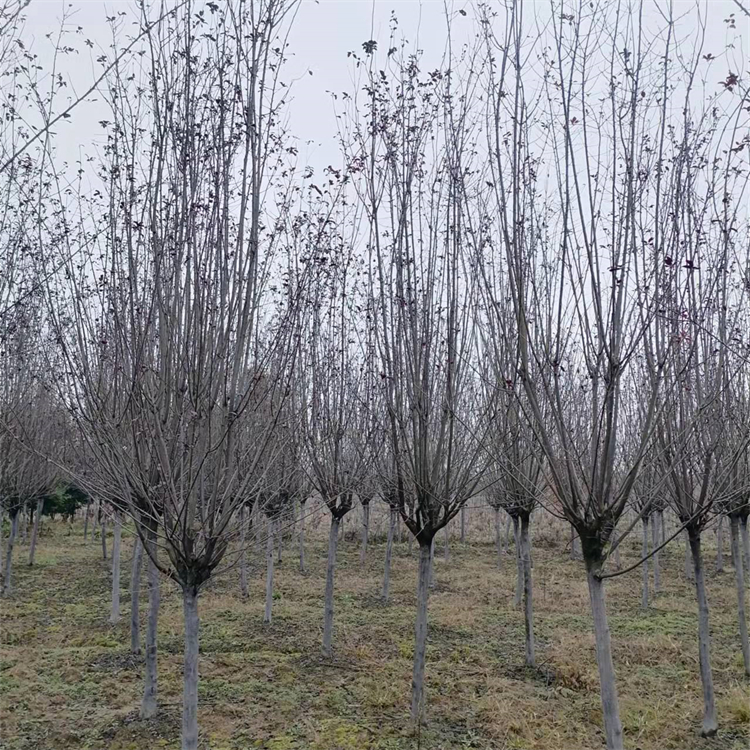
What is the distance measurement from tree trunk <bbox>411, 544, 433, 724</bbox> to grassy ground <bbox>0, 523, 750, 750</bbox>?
0.23m

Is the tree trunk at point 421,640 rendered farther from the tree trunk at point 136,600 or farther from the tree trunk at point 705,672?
the tree trunk at point 136,600

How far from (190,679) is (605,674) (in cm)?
249

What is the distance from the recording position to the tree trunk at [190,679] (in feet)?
12.5

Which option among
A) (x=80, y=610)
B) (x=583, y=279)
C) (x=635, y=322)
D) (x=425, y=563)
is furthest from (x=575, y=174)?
(x=80, y=610)

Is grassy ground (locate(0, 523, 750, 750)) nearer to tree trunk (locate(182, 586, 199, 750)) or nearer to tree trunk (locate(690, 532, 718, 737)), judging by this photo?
tree trunk (locate(690, 532, 718, 737))

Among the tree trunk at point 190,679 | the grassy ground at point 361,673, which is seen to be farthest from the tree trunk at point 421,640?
the tree trunk at point 190,679

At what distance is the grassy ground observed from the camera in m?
5.79

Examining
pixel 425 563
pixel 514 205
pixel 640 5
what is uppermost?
pixel 640 5

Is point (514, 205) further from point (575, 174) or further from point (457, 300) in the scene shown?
point (457, 300)

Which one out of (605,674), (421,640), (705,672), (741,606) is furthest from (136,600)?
(741,606)

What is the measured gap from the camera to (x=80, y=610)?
10664 millimetres

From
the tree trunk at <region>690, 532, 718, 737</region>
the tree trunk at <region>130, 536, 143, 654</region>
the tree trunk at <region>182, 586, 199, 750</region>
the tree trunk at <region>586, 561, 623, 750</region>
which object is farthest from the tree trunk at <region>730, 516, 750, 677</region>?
the tree trunk at <region>130, 536, 143, 654</region>

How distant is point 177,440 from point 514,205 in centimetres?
262

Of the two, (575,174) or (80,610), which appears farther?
(80,610)
